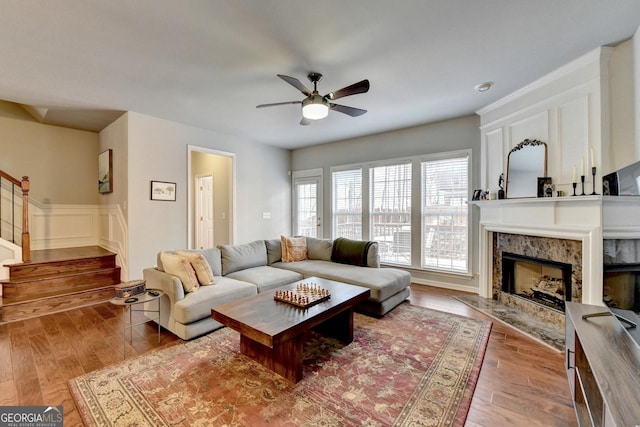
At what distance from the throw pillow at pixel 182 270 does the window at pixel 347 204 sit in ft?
11.2

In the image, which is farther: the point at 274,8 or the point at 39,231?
the point at 39,231

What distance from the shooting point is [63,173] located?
5.04 metres

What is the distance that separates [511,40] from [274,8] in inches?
80.2

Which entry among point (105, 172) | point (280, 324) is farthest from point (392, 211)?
point (105, 172)

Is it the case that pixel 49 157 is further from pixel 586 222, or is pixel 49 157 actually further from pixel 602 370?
pixel 586 222

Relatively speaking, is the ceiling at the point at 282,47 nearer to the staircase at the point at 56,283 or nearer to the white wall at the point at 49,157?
the white wall at the point at 49,157

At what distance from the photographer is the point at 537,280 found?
3381 mm

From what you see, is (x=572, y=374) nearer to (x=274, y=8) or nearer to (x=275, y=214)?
(x=274, y=8)

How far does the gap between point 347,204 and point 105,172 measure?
14.9 ft

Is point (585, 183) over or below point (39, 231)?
over

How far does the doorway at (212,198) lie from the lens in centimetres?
545

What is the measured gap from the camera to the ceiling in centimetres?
199

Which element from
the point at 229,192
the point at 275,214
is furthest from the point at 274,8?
the point at 275,214

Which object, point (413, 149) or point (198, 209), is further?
point (198, 209)
